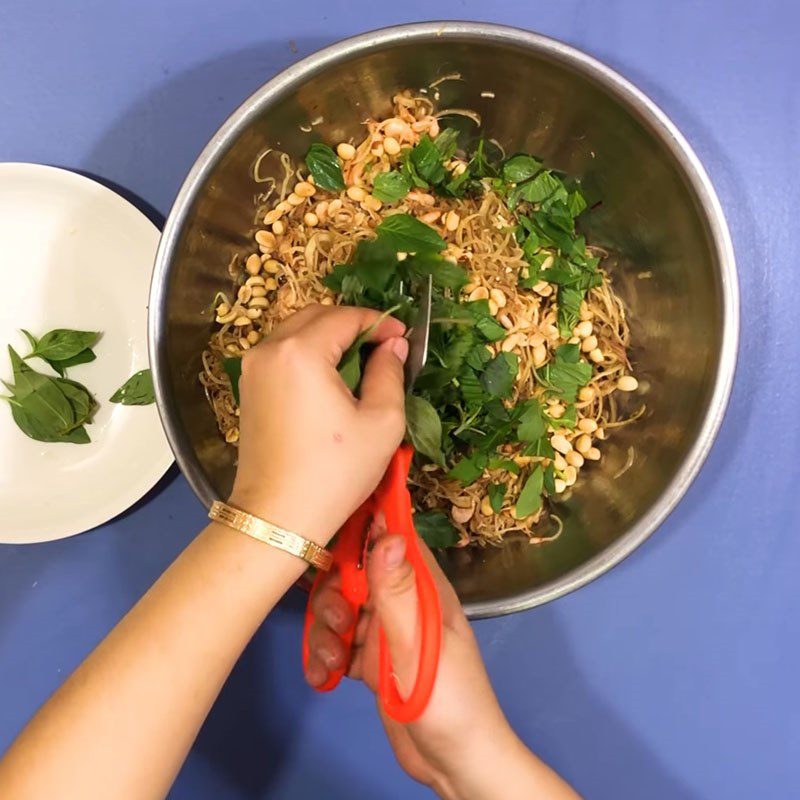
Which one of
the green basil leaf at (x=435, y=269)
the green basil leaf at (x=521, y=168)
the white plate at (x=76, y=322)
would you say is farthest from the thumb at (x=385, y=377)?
the white plate at (x=76, y=322)

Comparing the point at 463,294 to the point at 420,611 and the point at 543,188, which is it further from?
the point at 420,611

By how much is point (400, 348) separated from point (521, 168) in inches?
14.9

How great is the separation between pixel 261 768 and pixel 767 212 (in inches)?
45.7

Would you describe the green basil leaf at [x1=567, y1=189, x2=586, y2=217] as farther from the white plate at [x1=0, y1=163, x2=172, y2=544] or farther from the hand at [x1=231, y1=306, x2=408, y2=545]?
the white plate at [x1=0, y1=163, x2=172, y2=544]

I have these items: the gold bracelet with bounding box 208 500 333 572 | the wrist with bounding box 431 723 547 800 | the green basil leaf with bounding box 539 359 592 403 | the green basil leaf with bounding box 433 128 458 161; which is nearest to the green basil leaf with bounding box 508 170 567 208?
the green basil leaf with bounding box 433 128 458 161

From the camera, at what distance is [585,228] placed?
3.37ft

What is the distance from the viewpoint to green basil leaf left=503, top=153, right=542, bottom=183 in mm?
982

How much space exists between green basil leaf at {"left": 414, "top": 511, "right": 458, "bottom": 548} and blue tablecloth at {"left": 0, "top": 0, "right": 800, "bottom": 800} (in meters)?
0.22

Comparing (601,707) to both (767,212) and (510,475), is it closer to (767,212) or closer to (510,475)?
(510,475)

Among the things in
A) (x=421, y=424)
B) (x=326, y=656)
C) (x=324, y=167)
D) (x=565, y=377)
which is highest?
(x=324, y=167)

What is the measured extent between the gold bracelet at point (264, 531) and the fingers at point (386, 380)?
145mm

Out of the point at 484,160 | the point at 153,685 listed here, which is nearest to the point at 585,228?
the point at 484,160

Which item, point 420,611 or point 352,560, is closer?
point 420,611

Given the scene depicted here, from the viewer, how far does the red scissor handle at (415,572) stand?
2.33 feet
